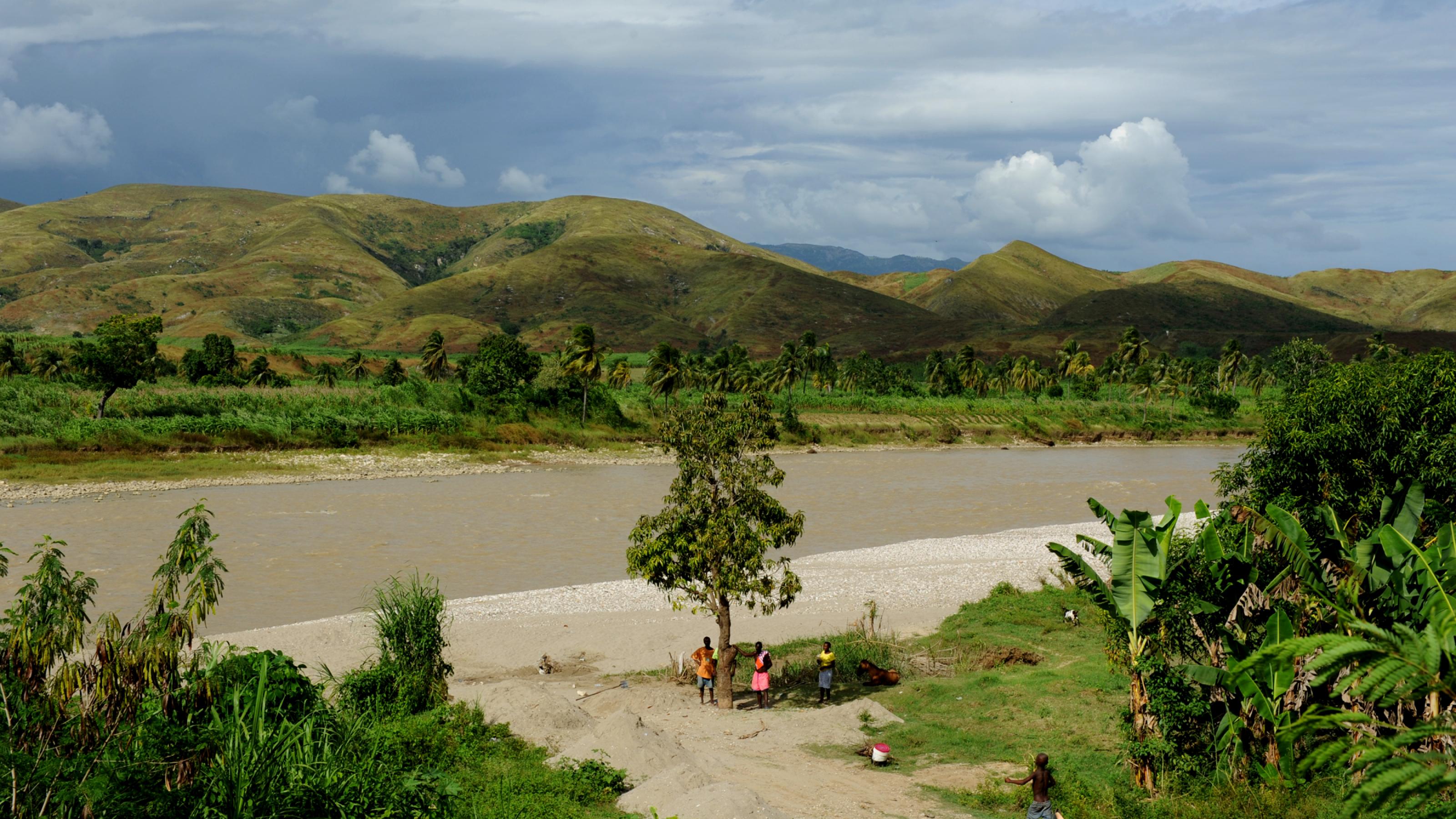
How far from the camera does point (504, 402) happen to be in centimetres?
7988

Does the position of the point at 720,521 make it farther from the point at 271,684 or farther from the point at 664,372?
the point at 664,372

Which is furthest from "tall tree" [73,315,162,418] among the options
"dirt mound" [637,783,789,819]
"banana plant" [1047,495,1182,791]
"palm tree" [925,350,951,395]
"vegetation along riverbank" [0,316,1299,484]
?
"palm tree" [925,350,951,395]

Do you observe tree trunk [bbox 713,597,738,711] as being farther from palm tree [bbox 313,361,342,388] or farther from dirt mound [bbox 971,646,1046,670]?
palm tree [bbox 313,361,342,388]

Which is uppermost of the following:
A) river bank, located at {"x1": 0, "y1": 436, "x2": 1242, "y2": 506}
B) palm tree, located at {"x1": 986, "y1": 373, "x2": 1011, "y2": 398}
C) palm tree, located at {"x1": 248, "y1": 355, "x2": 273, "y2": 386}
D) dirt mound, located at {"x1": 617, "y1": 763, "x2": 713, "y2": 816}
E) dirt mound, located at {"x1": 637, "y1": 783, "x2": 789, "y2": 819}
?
palm tree, located at {"x1": 248, "y1": 355, "x2": 273, "y2": 386}

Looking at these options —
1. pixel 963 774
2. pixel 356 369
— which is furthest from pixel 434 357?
pixel 963 774

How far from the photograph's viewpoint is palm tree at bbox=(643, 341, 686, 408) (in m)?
89.6

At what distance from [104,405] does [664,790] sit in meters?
63.3

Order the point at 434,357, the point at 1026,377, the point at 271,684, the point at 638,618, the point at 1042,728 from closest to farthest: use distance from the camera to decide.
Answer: the point at 271,684
the point at 1042,728
the point at 638,618
the point at 434,357
the point at 1026,377

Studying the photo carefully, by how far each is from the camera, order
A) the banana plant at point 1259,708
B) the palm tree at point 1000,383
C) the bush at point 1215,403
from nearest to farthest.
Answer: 1. the banana plant at point 1259,708
2. the bush at point 1215,403
3. the palm tree at point 1000,383

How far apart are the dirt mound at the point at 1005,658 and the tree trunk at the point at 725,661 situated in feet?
20.1

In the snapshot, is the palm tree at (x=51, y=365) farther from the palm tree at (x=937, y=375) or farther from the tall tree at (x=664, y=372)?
the palm tree at (x=937, y=375)

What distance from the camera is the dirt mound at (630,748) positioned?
14.6 metres

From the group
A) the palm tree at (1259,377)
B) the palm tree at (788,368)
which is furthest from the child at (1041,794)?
the palm tree at (1259,377)

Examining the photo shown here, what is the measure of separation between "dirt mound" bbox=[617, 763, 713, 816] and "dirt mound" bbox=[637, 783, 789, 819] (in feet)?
0.26
